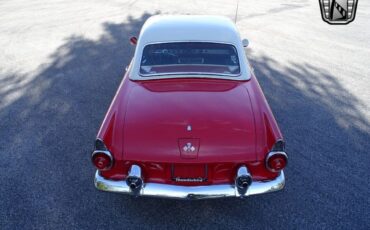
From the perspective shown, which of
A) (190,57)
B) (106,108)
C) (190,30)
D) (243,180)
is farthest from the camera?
(106,108)

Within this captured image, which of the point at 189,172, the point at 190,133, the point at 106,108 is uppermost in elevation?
the point at 190,133

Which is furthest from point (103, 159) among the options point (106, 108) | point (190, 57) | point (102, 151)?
point (106, 108)

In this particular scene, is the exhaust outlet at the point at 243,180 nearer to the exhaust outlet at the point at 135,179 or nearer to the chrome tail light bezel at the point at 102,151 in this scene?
the exhaust outlet at the point at 135,179

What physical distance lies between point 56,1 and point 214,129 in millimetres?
14689

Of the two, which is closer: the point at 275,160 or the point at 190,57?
the point at 275,160

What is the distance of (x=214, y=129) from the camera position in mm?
2881

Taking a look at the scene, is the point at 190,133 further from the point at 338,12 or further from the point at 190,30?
the point at 338,12

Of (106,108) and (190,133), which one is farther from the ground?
(190,133)

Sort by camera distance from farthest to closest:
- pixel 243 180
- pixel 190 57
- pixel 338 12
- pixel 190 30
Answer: pixel 338 12 < pixel 190 30 < pixel 190 57 < pixel 243 180

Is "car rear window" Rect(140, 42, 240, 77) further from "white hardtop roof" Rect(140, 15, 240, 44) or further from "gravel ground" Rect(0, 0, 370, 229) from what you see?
"gravel ground" Rect(0, 0, 370, 229)

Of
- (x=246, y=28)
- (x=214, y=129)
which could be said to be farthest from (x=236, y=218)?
(x=246, y=28)

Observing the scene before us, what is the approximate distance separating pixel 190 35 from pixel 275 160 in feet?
6.66

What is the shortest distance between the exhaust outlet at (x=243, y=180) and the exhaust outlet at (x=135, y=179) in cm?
Answer: 92

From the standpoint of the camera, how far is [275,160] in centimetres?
281
